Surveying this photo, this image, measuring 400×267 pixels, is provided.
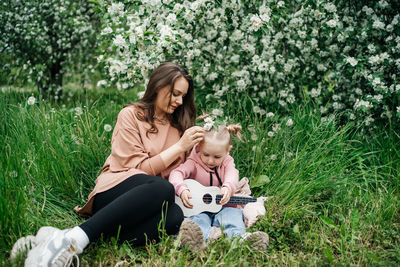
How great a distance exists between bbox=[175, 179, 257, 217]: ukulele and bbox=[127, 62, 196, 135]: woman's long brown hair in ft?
1.48

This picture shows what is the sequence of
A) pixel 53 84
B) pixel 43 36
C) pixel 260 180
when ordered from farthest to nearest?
pixel 53 84
pixel 43 36
pixel 260 180

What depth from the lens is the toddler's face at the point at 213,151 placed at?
2744 millimetres

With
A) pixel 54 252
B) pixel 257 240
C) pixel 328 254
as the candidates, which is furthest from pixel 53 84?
pixel 328 254

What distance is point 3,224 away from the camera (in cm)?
224

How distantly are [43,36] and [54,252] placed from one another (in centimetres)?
415

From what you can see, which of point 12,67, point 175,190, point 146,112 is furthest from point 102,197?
point 12,67

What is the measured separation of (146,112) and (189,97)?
342mm

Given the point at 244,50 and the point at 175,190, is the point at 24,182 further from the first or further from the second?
the point at 244,50

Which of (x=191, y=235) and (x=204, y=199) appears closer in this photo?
(x=191, y=235)

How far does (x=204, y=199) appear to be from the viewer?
2.74 meters

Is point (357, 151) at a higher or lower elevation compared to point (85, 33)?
lower

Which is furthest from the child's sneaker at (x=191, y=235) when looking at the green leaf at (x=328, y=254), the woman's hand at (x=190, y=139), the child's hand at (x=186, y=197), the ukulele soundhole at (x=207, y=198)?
the green leaf at (x=328, y=254)

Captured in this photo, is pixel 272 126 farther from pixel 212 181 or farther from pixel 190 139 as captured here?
pixel 190 139

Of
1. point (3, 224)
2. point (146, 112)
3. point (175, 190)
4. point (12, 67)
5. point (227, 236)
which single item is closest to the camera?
point (3, 224)
